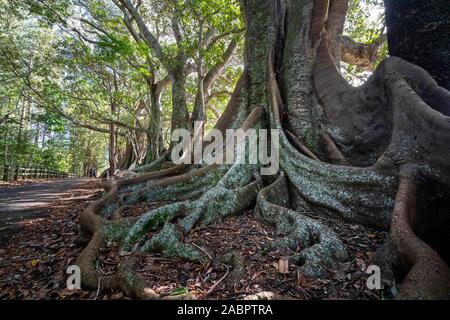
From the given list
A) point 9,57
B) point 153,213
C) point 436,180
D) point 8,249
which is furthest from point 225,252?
point 9,57

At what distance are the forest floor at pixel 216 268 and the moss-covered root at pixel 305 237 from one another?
89 mm

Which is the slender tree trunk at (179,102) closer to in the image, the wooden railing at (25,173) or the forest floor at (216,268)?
the forest floor at (216,268)

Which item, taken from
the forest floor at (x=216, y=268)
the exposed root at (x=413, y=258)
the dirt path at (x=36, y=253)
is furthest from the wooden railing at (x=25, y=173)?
the exposed root at (x=413, y=258)

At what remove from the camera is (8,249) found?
3.30 meters

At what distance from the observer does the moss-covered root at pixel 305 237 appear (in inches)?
91.9

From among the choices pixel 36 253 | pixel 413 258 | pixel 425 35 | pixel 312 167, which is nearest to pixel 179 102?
pixel 312 167

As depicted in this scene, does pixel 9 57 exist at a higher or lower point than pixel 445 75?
higher

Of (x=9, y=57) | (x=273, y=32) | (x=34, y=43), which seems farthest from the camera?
(x=34, y=43)

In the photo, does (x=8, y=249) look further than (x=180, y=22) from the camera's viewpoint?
No

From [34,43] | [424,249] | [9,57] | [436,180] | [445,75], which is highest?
[34,43]

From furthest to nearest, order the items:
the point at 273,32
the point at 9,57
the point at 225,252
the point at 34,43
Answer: the point at 34,43
the point at 9,57
the point at 273,32
the point at 225,252

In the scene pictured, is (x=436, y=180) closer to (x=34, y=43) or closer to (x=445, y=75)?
(x=445, y=75)

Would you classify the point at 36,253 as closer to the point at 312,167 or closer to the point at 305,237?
the point at 305,237
